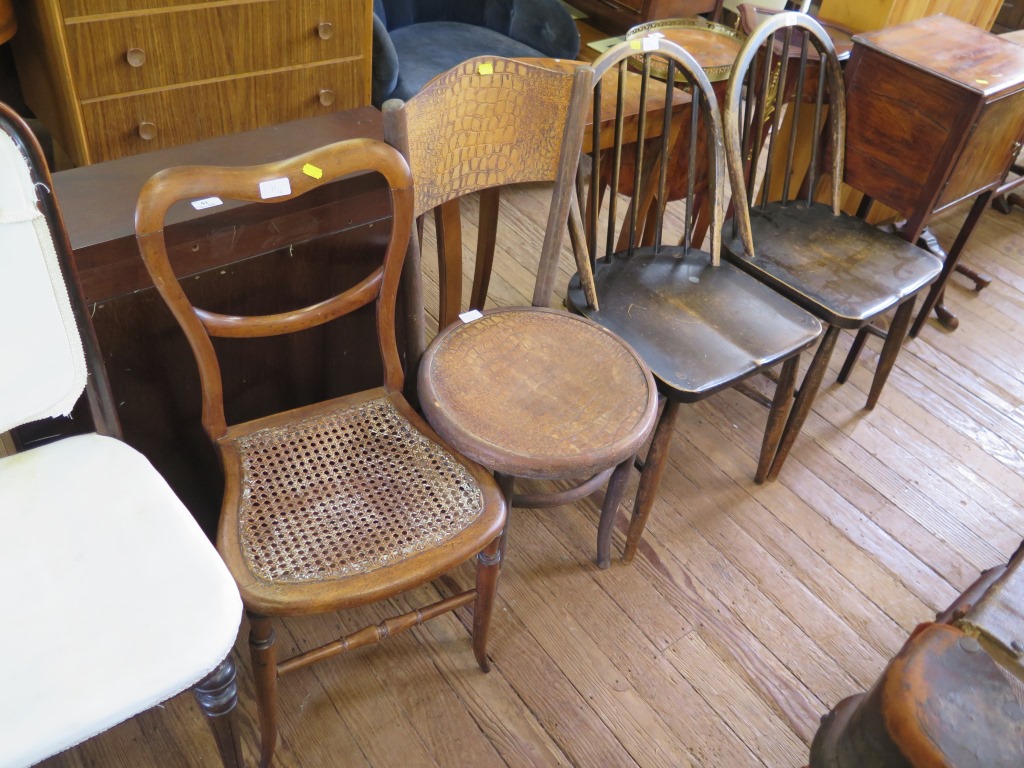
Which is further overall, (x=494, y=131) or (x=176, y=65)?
(x=176, y=65)

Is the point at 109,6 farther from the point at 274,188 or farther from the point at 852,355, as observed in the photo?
the point at 852,355

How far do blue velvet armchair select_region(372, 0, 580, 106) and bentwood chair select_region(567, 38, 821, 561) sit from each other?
1134mm

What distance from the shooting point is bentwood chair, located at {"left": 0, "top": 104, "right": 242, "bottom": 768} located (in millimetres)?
867

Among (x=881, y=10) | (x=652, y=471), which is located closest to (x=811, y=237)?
(x=652, y=471)

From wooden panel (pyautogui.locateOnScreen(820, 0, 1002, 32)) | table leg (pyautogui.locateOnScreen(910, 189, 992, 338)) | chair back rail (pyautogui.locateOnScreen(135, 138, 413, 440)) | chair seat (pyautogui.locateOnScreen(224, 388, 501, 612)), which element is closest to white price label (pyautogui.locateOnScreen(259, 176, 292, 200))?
A: chair back rail (pyautogui.locateOnScreen(135, 138, 413, 440))

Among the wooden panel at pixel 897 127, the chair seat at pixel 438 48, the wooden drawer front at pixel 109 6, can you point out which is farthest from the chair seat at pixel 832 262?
the wooden drawer front at pixel 109 6

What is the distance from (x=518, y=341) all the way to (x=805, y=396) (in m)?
0.75

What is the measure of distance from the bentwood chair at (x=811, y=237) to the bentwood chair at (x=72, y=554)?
1.29 m

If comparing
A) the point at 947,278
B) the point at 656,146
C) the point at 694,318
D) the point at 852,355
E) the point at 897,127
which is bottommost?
the point at 852,355

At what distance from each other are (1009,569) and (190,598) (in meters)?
1.09

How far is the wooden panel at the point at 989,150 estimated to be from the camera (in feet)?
6.14

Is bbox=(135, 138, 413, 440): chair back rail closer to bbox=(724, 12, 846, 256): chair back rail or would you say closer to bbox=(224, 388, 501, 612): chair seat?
bbox=(224, 388, 501, 612): chair seat

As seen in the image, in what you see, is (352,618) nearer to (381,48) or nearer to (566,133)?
(566,133)

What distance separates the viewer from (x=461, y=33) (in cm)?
298
